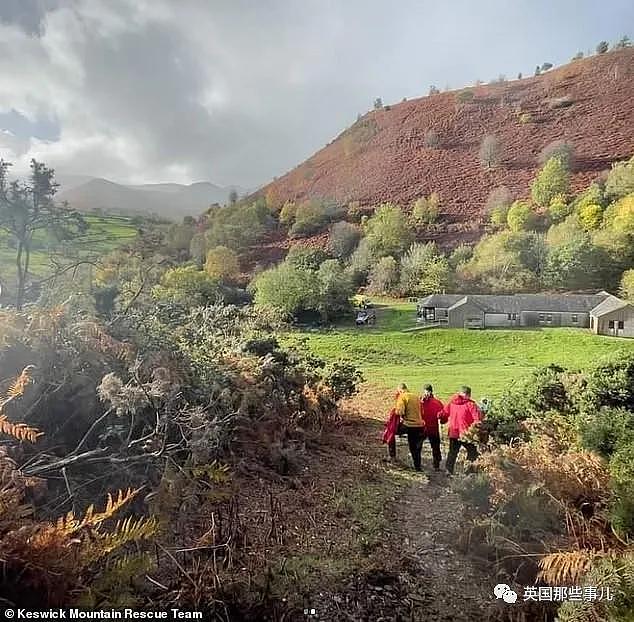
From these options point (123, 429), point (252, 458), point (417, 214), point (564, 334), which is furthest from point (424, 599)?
point (417, 214)

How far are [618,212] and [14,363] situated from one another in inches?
149

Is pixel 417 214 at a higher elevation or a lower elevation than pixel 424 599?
higher

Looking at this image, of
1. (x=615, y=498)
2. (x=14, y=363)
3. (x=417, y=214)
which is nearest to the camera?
(x=615, y=498)

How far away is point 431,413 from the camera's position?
11.4ft

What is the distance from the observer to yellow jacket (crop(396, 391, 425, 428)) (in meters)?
3.48

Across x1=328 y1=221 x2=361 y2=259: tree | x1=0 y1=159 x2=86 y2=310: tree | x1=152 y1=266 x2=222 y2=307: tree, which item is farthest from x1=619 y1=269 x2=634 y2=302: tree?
x1=0 y1=159 x2=86 y2=310: tree

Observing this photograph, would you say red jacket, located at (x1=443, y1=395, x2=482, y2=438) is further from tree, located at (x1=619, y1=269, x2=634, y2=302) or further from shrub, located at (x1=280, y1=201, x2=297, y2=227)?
shrub, located at (x1=280, y1=201, x2=297, y2=227)

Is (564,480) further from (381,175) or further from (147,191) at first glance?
(147,191)

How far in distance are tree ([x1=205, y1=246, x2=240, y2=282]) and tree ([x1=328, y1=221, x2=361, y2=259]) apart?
77cm

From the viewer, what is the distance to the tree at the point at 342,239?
150 inches

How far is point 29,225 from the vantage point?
3004mm

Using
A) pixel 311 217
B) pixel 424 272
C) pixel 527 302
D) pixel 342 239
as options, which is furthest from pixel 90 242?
pixel 527 302

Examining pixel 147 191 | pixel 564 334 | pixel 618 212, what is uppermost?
pixel 147 191

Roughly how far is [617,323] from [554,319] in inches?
14.5
